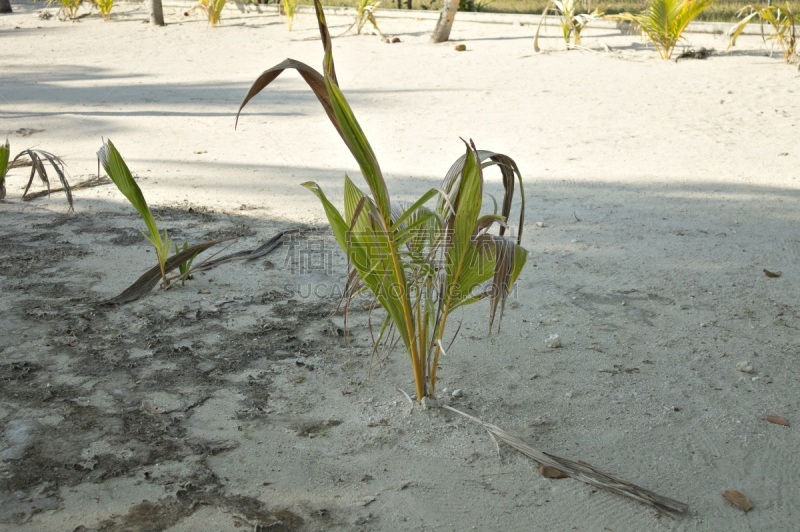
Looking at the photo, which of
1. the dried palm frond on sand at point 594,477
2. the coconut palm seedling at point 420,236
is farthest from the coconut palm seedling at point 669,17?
the dried palm frond on sand at point 594,477

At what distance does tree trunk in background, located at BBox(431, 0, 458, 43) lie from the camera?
10453 millimetres

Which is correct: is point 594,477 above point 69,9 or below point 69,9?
below

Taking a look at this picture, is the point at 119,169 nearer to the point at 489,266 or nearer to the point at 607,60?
the point at 489,266

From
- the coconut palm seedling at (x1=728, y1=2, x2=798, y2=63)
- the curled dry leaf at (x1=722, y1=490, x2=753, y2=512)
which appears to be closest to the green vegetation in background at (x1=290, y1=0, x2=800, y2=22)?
the coconut palm seedling at (x1=728, y1=2, x2=798, y2=63)

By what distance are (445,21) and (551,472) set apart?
9185 millimetres

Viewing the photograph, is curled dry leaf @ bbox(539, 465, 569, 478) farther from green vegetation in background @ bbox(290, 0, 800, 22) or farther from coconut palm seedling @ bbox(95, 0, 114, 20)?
coconut palm seedling @ bbox(95, 0, 114, 20)

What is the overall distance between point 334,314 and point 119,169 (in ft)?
3.25

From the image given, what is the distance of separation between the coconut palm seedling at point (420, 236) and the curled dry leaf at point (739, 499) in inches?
29.4

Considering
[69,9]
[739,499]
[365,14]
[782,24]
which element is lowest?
[739,499]

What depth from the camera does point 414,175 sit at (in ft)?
17.1

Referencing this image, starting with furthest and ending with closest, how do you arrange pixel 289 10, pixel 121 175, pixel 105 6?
1. pixel 105 6
2. pixel 289 10
3. pixel 121 175

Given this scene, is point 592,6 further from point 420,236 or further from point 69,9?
point 420,236

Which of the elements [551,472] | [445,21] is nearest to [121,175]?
[551,472]

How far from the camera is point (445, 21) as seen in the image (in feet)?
34.8
